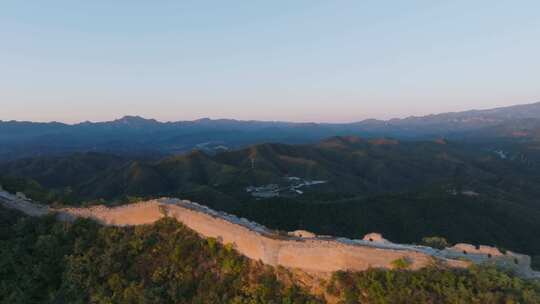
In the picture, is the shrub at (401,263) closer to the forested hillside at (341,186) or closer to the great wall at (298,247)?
the great wall at (298,247)

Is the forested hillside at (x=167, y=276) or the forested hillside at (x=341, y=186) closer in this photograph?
the forested hillside at (x=167, y=276)

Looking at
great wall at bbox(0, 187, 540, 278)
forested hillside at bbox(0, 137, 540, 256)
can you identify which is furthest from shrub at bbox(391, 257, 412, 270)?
forested hillside at bbox(0, 137, 540, 256)

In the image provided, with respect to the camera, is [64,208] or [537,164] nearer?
[64,208]

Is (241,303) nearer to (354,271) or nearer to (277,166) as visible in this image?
(354,271)

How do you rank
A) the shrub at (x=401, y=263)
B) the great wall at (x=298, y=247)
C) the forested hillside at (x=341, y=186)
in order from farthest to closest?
the forested hillside at (x=341, y=186), the great wall at (x=298, y=247), the shrub at (x=401, y=263)

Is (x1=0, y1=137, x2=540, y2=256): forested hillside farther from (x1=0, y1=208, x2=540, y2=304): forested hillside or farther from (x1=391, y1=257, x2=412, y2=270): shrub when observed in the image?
(x1=391, y1=257, x2=412, y2=270): shrub

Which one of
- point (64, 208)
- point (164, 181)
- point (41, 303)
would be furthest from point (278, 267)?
point (164, 181)

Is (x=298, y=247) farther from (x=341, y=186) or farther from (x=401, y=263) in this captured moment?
(x=341, y=186)

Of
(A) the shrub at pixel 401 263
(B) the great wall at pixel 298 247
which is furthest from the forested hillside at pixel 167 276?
(B) the great wall at pixel 298 247

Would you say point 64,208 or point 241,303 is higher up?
point 64,208
